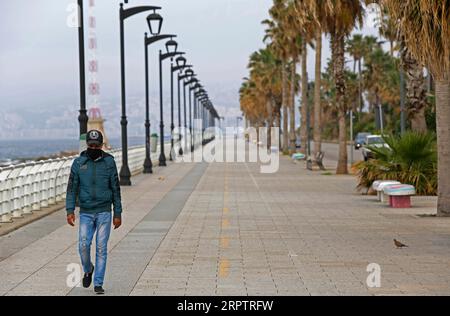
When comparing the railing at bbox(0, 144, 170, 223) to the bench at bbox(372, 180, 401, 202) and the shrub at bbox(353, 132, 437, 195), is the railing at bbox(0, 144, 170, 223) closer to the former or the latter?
the bench at bbox(372, 180, 401, 202)

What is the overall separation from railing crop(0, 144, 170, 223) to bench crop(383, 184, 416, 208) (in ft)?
28.1

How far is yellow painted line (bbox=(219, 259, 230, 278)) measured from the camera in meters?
11.8

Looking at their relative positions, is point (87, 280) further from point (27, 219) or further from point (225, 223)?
point (27, 219)

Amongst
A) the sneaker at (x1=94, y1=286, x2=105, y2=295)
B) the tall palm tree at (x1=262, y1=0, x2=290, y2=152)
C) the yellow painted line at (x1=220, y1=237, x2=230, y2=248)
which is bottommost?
the yellow painted line at (x1=220, y1=237, x2=230, y2=248)

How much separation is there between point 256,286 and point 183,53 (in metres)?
42.3

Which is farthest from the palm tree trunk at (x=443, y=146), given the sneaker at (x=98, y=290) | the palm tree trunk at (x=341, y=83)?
the palm tree trunk at (x=341, y=83)

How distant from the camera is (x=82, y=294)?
10.4 m

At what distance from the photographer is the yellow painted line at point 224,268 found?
1180 centimetres

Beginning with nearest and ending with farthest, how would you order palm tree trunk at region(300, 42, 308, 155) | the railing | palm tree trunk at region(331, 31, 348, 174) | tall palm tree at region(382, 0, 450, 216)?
1. tall palm tree at region(382, 0, 450, 216)
2. the railing
3. palm tree trunk at region(331, 31, 348, 174)
4. palm tree trunk at region(300, 42, 308, 155)

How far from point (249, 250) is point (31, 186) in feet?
28.9

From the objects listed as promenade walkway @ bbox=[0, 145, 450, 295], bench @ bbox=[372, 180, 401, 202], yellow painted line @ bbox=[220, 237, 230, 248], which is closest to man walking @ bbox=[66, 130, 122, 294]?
promenade walkway @ bbox=[0, 145, 450, 295]

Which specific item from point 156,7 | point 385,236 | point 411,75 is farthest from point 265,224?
point 156,7
